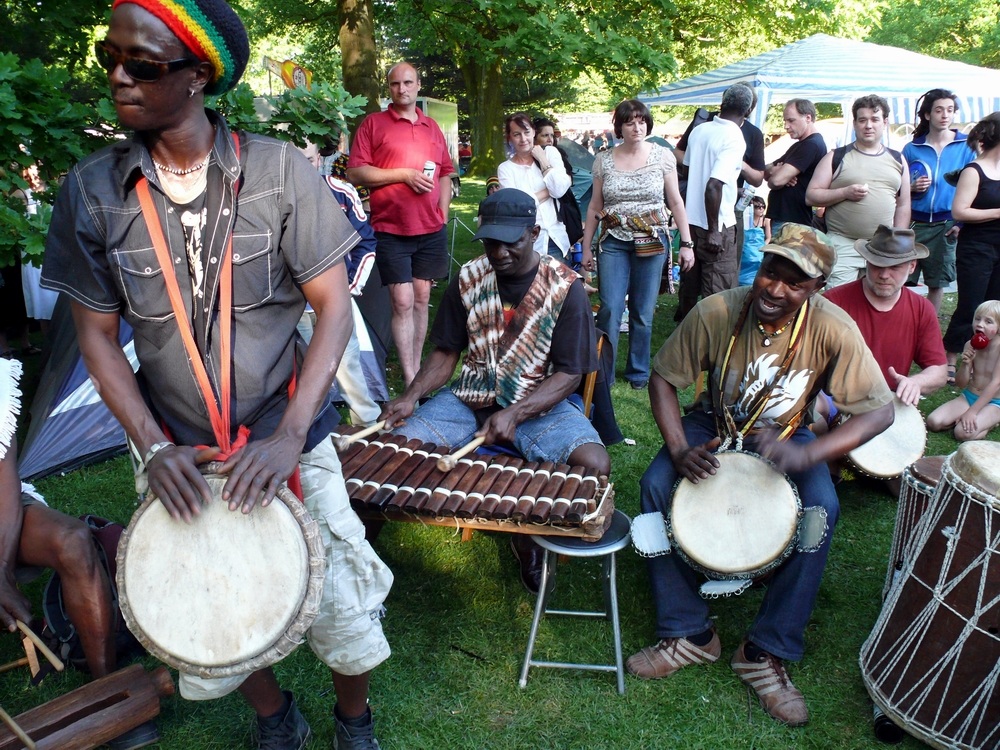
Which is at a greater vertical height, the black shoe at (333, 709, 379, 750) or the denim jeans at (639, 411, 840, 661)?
the denim jeans at (639, 411, 840, 661)

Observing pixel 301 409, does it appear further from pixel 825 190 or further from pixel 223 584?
pixel 825 190

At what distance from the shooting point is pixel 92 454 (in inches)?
181

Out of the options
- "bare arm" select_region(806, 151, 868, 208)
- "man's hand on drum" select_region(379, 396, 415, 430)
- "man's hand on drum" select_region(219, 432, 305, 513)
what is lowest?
"man's hand on drum" select_region(379, 396, 415, 430)

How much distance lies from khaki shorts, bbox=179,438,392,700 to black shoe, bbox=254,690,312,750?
38cm

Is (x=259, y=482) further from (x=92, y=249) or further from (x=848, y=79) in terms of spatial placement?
(x=848, y=79)

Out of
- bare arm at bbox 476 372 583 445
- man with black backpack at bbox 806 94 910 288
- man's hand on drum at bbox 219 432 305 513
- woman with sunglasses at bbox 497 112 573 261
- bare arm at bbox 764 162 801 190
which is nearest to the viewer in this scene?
man's hand on drum at bbox 219 432 305 513

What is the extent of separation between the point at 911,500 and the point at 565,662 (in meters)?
1.46

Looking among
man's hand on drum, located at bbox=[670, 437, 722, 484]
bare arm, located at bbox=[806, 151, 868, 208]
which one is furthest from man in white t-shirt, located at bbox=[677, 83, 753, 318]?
man's hand on drum, located at bbox=[670, 437, 722, 484]

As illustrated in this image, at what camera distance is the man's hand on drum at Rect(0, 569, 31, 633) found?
2.43m

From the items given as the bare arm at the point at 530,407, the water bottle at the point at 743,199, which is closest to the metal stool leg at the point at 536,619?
the bare arm at the point at 530,407

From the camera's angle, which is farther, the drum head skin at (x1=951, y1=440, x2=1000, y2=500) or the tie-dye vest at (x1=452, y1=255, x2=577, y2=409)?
the tie-dye vest at (x1=452, y1=255, x2=577, y2=409)

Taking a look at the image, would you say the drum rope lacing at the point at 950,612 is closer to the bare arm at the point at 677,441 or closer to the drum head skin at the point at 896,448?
the bare arm at the point at 677,441

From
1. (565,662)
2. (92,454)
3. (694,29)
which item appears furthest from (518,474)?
(694,29)

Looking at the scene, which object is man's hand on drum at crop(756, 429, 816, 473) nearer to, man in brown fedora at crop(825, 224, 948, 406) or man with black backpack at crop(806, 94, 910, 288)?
man in brown fedora at crop(825, 224, 948, 406)
